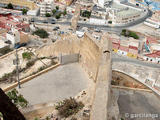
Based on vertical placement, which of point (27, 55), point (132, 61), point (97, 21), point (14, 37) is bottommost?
point (132, 61)

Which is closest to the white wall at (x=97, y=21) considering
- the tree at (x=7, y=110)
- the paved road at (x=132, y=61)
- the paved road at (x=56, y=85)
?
the paved road at (x=132, y=61)

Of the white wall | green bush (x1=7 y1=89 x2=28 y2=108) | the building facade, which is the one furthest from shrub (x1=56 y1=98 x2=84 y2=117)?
the building facade

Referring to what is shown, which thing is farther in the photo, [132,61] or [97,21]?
[97,21]

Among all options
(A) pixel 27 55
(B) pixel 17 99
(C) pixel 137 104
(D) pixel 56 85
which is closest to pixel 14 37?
(A) pixel 27 55

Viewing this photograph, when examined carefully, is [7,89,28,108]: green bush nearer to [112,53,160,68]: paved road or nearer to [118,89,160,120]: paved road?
[118,89,160,120]: paved road

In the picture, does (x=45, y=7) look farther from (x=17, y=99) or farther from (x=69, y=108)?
(x=69, y=108)
